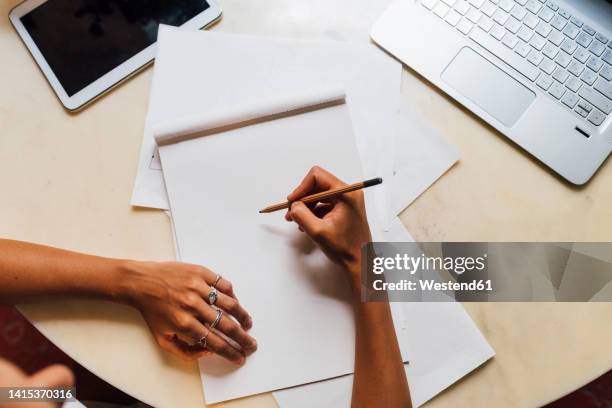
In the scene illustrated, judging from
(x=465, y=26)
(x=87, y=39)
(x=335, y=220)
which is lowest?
(x=335, y=220)

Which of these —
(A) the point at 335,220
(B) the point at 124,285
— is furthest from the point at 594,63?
(B) the point at 124,285

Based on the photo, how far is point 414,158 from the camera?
29.1 inches

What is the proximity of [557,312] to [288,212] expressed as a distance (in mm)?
383

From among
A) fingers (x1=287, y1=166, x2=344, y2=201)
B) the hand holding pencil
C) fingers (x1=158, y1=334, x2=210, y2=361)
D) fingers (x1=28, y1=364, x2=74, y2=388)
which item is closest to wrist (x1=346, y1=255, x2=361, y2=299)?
the hand holding pencil

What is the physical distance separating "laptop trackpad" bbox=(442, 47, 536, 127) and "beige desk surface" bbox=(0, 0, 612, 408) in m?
0.03

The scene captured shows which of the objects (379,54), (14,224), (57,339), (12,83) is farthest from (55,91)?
(379,54)

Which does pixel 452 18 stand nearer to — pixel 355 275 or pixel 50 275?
pixel 355 275

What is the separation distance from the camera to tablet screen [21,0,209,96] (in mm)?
745

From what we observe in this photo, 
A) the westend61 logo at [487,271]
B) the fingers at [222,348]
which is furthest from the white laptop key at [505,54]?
the fingers at [222,348]

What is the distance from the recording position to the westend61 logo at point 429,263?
2.31ft

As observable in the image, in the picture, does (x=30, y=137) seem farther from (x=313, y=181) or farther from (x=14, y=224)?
(x=313, y=181)

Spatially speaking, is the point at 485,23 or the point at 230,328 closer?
the point at 230,328

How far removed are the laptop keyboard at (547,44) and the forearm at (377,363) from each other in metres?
0.40

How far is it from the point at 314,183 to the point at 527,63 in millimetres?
358
